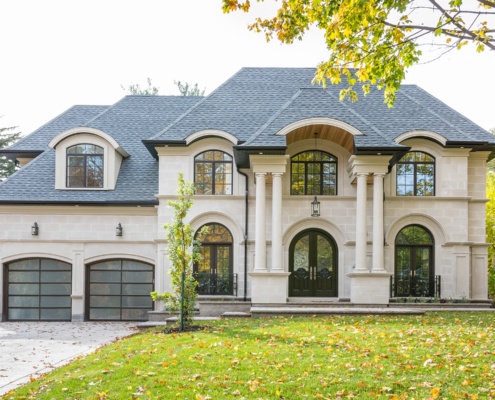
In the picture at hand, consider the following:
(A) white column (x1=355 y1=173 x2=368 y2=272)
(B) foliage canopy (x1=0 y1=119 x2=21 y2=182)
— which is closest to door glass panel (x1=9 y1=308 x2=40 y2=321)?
(A) white column (x1=355 y1=173 x2=368 y2=272)

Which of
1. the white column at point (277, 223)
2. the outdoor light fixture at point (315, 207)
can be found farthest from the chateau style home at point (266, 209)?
the outdoor light fixture at point (315, 207)

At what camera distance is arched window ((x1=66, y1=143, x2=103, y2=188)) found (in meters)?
21.2

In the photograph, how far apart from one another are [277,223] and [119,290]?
666cm

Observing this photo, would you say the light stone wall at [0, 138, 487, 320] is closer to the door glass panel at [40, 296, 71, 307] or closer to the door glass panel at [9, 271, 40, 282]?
the door glass panel at [9, 271, 40, 282]

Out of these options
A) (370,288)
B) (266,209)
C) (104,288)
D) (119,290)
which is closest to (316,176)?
(266,209)

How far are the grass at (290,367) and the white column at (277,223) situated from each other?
5.54m

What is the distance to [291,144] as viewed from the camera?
20.2 m

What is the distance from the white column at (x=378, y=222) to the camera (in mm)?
18359

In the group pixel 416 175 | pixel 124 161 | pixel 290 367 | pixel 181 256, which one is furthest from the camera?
pixel 124 161

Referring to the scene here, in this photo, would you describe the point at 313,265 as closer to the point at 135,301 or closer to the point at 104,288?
the point at 135,301

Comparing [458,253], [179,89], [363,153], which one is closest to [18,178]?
[363,153]

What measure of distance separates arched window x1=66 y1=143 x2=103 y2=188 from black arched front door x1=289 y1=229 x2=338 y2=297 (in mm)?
7513

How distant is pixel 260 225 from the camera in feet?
60.4

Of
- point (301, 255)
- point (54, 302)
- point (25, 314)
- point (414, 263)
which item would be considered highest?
point (301, 255)
